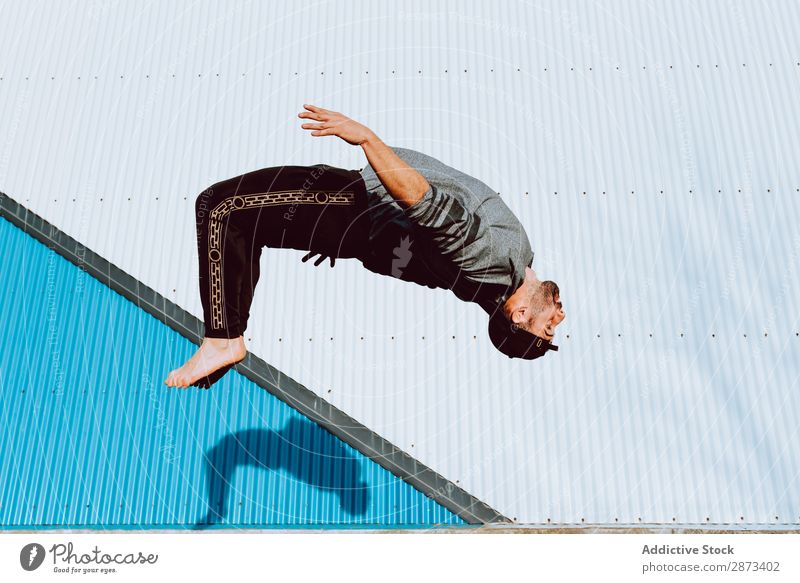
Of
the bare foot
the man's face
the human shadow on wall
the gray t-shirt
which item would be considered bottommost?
the human shadow on wall

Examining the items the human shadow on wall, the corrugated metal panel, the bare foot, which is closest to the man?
the bare foot

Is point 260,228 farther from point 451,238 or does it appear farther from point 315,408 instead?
point 315,408

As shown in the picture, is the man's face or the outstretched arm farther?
the man's face

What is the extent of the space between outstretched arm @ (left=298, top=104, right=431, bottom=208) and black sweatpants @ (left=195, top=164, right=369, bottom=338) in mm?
953

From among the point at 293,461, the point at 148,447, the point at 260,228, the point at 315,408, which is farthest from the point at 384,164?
the point at 148,447

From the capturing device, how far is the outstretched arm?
7.43m

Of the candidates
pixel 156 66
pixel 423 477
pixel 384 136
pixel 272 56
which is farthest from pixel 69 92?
pixel 423 477

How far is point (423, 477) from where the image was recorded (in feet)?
30.6

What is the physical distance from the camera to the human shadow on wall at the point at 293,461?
9.38 meters

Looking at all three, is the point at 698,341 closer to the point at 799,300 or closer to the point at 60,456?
the point at 799,300

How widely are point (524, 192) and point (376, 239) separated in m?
2.74

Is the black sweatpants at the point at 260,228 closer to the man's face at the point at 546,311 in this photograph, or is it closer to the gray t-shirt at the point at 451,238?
the gray t-shirt at the point at 451,238

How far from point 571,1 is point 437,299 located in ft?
21.6

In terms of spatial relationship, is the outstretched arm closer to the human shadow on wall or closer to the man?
the man
